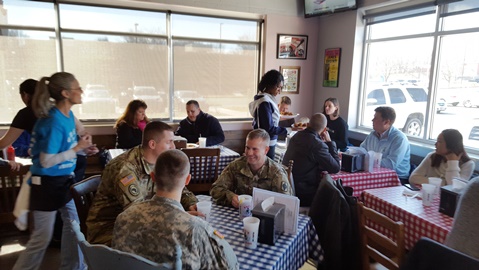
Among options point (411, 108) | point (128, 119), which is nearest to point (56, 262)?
Answer: point (128, 119)

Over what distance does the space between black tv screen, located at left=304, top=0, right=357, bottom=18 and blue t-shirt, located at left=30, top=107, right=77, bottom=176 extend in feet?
14.0

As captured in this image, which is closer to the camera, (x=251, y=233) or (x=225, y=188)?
(x=251, y=233)

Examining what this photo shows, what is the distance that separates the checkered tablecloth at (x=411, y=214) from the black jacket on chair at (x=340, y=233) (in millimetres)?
384

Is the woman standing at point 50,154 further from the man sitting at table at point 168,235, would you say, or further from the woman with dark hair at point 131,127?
the woman with dark hair at point 131,127

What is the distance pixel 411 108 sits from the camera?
466 cm

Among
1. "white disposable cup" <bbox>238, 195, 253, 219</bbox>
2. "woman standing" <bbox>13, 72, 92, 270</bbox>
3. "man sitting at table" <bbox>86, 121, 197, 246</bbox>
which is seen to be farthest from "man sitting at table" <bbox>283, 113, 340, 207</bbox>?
"woman standing" <bbox>13, 72, 92, 270</bbox>

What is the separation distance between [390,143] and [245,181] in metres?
2.25

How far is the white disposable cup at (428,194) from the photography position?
235 cm

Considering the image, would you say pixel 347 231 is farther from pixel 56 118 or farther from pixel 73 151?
pixel 56 118

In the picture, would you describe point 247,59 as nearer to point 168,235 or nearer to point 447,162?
point 447,162

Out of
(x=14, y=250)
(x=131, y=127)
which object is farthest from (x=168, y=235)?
(x=131, y=127)

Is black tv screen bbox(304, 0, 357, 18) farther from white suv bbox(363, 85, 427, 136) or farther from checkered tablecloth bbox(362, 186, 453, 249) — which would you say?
checkered tablecloth bbox(362, 186, 453, 249)

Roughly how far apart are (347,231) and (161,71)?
155 inches

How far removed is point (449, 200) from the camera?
221 centimetres
